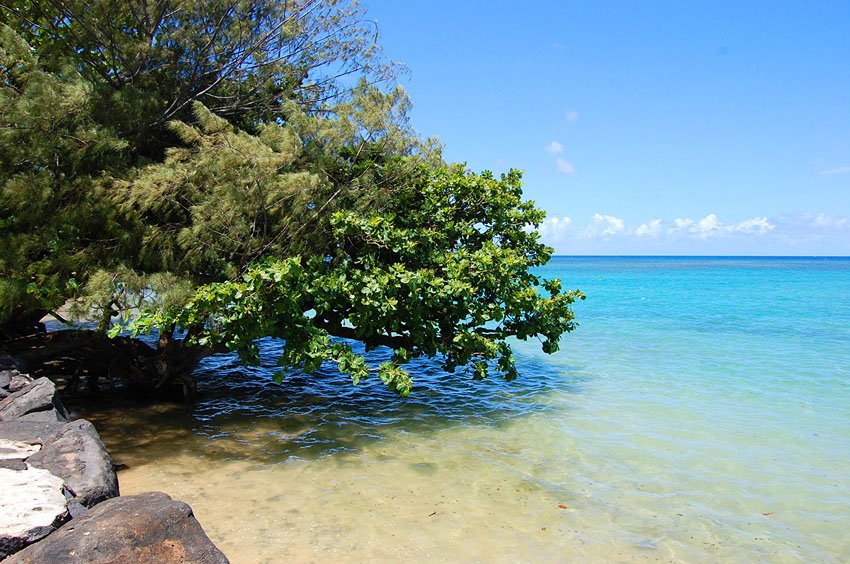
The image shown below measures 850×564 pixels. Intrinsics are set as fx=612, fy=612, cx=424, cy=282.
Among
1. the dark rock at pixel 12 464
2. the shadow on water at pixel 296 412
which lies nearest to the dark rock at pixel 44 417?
the shadow on water at pixel 296 412

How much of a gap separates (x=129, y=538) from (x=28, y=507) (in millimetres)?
808

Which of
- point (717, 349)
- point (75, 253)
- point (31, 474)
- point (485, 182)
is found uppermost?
point (485, 182)

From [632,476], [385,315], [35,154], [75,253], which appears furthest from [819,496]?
[35,154]

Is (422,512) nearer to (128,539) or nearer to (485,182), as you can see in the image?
(128,539)

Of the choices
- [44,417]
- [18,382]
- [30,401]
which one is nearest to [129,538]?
[44,417]

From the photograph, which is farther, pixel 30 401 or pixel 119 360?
pixel 119 360

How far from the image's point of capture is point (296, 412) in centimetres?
912

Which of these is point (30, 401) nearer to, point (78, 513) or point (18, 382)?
point (18, 382)

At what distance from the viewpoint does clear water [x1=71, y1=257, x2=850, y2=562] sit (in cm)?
549

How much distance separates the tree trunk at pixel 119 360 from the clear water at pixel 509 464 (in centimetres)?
48

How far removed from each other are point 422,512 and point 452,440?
2173 mm

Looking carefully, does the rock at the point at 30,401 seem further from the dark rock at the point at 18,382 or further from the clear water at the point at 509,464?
the clear water at the point at 509,464

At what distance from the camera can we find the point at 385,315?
7.73 m

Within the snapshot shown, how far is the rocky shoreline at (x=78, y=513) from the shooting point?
3715 mm
